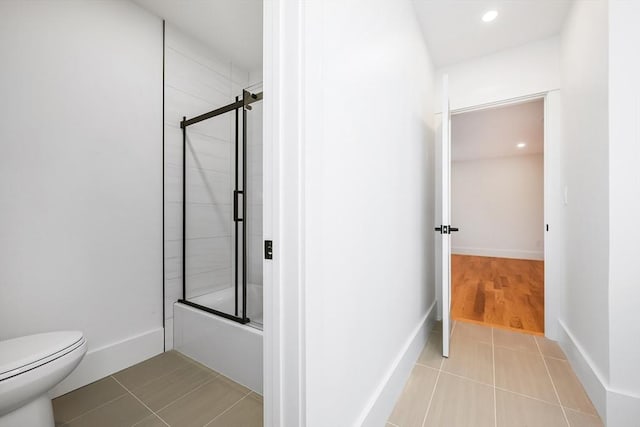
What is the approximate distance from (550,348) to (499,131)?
11.6 ft

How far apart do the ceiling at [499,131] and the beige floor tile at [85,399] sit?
3893mm

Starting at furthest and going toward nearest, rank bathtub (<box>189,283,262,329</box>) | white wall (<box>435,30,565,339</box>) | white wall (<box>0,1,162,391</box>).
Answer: white wall (<box>435,30,565,339</box>) → bathtub (<box>189,283,262,329</box>) → white wall (<box>0,1,162,391</box>)

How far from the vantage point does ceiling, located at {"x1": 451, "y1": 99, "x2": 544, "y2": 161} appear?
11.7 ft

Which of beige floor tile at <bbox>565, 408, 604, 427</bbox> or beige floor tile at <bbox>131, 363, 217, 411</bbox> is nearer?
beige floor tile at <bbox>565, 408, 604, 427</bbox>

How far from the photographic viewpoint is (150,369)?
1.81 m

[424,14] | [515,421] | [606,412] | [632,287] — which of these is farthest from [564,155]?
[515,421]

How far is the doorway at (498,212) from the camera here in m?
3.34

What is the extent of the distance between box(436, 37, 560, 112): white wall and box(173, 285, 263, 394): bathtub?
260 cm

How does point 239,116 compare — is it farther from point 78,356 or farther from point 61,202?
point 78,356

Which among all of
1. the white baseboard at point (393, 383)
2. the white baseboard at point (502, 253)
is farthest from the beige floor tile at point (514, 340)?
the white baseboard at point (502, 253)

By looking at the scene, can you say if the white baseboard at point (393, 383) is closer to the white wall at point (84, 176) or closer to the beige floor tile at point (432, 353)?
the beige floor tile at point (432, 353)

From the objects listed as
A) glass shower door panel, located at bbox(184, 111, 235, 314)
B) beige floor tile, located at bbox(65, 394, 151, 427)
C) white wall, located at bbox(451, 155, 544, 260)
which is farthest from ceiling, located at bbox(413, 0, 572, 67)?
white wall, located at bbox(451, 155, 544, 260)

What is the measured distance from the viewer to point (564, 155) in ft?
6.82

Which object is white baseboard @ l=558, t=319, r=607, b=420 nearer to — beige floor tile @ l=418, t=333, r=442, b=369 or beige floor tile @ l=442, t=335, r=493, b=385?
beige floor tile @ l=442, t=335, r=493, b=385
